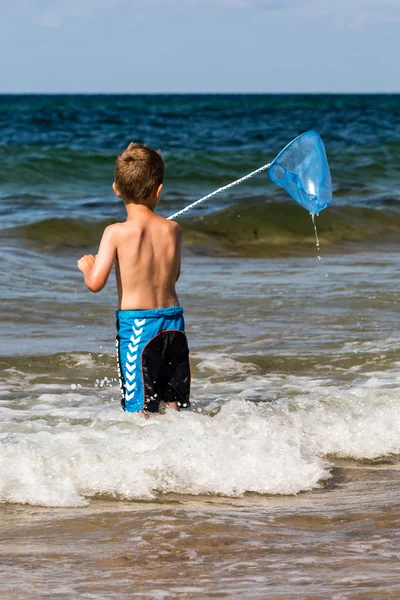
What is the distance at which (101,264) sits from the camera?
13.3ft

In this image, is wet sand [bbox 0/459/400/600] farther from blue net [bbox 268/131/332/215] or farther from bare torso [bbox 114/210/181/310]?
blue net [bbox 268/131/332/215]

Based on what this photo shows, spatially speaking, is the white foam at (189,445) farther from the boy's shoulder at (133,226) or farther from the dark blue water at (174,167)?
the dark blue water at (174,167)

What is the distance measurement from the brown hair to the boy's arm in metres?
0.19

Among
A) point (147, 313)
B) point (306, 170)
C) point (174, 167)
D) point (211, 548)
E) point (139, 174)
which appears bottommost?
point (211, 548)

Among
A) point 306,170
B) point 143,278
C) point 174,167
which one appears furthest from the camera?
point 174,167

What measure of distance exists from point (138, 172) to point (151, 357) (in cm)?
81

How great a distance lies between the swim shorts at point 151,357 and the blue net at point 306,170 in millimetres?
1182

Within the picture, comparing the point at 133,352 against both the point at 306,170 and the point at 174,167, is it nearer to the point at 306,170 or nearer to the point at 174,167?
the point at 306,170

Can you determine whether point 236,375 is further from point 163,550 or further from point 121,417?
point 163,550

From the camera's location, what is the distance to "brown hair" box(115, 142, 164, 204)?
4.05 m

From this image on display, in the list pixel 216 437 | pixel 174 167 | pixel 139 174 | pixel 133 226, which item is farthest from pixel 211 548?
pixel 174 167

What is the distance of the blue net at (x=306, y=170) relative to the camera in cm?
498

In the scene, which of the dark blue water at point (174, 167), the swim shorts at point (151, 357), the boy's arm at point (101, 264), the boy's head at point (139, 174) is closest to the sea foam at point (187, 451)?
the swim shorts at point (151, 357)

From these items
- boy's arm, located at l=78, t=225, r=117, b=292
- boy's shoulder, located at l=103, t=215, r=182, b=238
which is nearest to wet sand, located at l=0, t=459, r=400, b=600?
boy's arm, located at l=78, t=225, r=117, b=292
